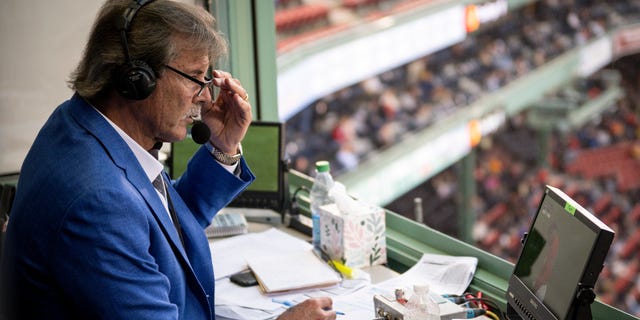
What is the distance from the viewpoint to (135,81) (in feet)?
3.84

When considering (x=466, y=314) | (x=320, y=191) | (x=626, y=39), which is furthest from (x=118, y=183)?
(x=626, y=39)

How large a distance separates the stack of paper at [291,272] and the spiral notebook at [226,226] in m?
0.28

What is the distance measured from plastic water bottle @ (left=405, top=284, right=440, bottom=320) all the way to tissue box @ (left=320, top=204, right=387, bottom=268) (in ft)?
1.66

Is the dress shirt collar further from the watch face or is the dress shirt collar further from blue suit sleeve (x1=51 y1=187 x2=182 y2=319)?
the watch face

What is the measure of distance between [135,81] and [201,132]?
1.28 ft

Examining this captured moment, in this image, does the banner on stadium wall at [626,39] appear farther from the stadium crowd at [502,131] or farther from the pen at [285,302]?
the pen at [285,302]

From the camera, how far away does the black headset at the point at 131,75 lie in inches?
46.1

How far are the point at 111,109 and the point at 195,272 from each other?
0.40 meters

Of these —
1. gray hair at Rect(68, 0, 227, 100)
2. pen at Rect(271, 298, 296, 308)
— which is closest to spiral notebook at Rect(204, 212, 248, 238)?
pen at Rect(271, 298, 296, 308)

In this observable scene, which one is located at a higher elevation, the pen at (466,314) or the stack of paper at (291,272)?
the pen at (466,314)

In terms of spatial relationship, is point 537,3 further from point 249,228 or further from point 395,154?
point 249,228

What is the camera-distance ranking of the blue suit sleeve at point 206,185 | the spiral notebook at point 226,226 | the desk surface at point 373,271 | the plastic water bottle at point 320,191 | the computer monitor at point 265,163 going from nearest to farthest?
the desk surface at point 373,271 < the blue suit sleeve at point 206,185 < the plastic water bottle at point 320,191 < the spiral notebook at point 226,226 < the computer monitor at point 265,163

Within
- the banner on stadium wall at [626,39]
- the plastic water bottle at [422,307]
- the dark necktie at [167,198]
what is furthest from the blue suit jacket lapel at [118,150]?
the banner on stadium wall at [626,39]

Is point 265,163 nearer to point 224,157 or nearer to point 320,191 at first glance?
point 320,191
